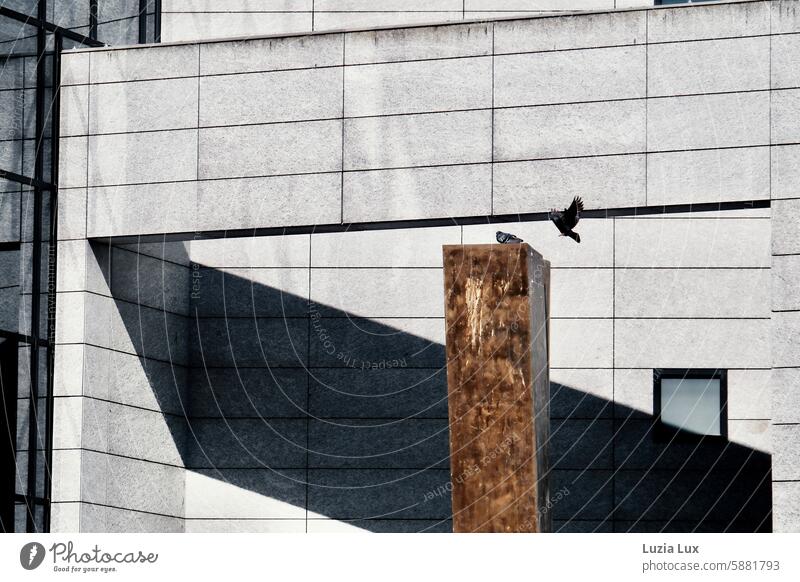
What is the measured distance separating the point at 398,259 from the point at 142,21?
196 inches

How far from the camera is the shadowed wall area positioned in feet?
70.5

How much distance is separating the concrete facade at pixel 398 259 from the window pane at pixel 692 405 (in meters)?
0.33

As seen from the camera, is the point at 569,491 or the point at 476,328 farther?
the point at 569,491

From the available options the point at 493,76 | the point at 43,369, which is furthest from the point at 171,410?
the point at 493,76

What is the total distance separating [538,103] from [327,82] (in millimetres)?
2737

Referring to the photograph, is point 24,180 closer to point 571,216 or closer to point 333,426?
point 333,426

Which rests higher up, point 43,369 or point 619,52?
point 619,52

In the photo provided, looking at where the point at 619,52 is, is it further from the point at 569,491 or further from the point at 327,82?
the point at 569,491

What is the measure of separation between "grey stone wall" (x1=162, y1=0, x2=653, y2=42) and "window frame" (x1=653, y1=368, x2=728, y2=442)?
211 inches

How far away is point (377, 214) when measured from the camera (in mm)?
19766

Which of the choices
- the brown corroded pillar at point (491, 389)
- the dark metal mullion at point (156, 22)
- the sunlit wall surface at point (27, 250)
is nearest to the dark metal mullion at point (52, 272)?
the sunlit wall surface at point (27, 250)

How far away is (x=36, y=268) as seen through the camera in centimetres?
2091

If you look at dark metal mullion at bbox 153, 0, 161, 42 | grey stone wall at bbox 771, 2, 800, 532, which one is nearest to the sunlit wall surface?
dark metal mullion at bbox 153, 0, 161, 42

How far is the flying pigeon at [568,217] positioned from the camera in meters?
18.0
